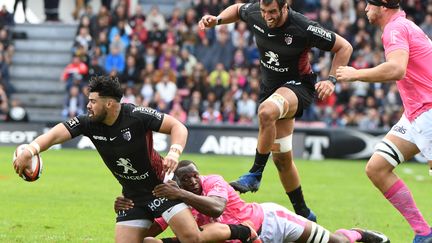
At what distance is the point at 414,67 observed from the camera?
10117 millimetres

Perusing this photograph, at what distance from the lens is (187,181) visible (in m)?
9.91

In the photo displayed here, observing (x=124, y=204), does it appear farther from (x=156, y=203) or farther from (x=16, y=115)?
(x=16, y=115)

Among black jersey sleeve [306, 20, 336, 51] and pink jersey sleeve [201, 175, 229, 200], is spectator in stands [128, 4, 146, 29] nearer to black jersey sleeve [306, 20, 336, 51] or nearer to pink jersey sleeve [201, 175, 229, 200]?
black jersey sleeve [306, 20, 336, 51]

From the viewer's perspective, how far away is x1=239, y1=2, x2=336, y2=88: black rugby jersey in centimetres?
1125

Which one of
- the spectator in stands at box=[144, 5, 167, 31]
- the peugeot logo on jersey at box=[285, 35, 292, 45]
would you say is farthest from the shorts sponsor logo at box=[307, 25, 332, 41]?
the spectator in stands at box=[144, 5, 167, 31]

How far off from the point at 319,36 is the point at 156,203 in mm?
2833

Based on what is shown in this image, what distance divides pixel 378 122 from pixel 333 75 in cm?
1513

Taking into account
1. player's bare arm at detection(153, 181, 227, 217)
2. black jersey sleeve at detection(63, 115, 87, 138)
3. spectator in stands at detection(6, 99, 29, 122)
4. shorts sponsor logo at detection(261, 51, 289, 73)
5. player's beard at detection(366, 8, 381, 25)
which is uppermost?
player's beard at detection(366, 8, 381, 25)

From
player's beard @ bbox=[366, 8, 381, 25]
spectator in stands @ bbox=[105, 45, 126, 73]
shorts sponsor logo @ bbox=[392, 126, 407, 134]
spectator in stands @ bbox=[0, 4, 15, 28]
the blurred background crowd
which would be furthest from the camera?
spectator in stands @ bbox=[0, 4, 15, 28]

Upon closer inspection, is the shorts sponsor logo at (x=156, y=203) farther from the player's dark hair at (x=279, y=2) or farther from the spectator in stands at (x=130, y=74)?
the spectator in stands at (x=130, y=74)

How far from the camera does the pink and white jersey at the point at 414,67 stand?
9.95m

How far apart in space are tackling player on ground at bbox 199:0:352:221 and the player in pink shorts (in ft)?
3.23

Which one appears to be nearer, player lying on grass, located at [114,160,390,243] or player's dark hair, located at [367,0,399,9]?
player lying on grass, located at [114,160,390,243]

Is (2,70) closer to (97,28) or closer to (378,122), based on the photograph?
(97,28)
